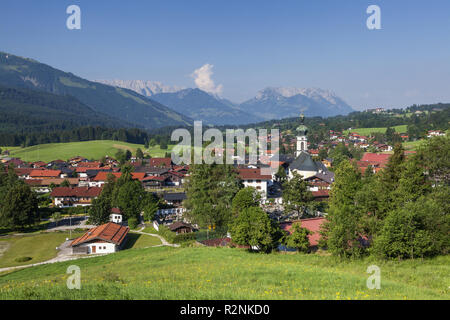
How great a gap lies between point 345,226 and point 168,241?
25259mm

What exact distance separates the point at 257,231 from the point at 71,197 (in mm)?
48905

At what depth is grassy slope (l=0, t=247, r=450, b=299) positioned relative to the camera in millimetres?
9859

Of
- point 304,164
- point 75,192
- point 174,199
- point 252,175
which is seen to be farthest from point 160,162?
point 304,164

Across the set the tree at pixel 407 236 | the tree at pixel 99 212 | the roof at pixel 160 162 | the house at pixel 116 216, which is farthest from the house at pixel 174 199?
the roof at pixel 160 162

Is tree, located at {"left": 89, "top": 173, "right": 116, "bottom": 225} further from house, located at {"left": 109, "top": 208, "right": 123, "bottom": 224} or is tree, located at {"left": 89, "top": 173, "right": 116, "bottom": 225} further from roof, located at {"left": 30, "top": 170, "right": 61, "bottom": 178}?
roof, located at {"left": 30, "top": 170, "right": 61, "bottom": 178}

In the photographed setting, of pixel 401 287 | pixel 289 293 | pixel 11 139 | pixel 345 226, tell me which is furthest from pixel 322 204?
pixel 11 139

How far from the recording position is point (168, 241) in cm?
3869

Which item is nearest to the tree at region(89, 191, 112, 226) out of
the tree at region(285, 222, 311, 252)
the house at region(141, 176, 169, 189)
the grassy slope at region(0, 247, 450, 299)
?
the grassy slope at region(0, 247, 450, 299)

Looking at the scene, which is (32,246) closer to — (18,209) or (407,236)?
(18,209)

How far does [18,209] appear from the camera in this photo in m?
43.7

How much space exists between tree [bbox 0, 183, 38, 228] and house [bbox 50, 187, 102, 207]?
1347 centimetres
